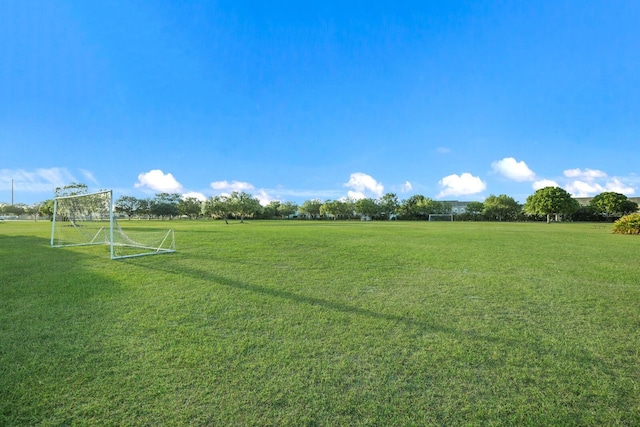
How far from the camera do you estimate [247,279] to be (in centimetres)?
683

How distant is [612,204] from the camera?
196 feet

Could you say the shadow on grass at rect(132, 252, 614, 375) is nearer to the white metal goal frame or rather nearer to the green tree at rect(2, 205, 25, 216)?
the white metal goal frame

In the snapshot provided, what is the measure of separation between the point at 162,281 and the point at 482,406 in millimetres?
6240

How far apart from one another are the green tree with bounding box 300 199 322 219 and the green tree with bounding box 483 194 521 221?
43.3 meters

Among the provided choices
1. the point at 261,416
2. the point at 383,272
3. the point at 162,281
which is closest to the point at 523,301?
the point at 383,272

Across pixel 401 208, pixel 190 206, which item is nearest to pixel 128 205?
pixel 190 206

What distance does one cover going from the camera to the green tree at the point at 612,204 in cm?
5991

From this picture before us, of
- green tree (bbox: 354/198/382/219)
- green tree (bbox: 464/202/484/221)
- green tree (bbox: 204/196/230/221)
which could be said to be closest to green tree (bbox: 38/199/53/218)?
green tree (bbox: 204/196/230/221)

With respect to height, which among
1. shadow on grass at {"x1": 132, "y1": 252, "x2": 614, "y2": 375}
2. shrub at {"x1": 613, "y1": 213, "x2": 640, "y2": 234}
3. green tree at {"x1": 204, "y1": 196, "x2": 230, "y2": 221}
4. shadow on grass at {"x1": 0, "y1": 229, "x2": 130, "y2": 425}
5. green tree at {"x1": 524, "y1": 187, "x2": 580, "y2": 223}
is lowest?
shadow on grass at {"x1": 0, "y1": 229, "x2": 130, "y2": 425}

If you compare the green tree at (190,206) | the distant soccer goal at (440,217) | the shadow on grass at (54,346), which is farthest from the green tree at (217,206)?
the distant soccer goal at (440,217)

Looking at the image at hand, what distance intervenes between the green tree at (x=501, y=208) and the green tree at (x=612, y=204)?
14027 millimetres

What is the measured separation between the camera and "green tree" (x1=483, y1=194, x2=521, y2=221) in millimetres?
71188

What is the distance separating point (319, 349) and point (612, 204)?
79.8m

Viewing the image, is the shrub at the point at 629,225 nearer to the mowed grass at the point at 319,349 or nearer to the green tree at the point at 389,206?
the mowed grass at the point at 319,349
